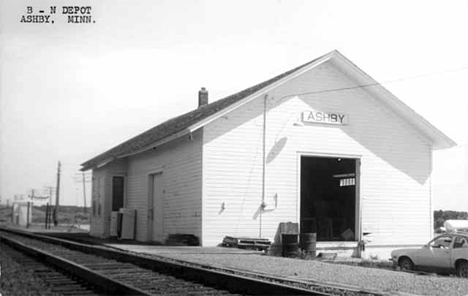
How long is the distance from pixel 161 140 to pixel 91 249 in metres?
5.08

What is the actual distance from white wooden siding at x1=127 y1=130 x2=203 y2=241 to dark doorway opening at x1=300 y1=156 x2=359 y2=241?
212 inches

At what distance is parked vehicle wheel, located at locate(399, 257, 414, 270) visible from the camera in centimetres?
1720

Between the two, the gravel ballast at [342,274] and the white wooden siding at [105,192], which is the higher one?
the white wooden siding at [105,192]

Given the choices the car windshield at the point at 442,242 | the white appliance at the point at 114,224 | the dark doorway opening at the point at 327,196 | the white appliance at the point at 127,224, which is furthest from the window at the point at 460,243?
the white appliance at the point at 114,224

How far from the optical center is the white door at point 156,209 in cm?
2377

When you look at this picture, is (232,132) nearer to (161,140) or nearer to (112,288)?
(161,140)

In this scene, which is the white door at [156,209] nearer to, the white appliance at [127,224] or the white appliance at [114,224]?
the white appliance at [127,224]

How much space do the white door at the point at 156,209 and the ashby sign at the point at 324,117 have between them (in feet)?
20.3

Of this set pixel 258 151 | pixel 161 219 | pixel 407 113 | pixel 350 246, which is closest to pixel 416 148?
pixel 407 113

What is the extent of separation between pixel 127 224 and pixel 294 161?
849cm

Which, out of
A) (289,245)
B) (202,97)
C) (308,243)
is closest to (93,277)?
(289,245)

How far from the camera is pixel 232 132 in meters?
20.5

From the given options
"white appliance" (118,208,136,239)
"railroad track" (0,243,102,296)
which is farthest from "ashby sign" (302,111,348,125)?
"railroad track" (0,243,102,296)

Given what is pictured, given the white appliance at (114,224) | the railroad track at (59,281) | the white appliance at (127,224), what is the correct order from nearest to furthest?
the railroad track at (59,281), the white appliance at (127,224), the white appliance at (114,224)
